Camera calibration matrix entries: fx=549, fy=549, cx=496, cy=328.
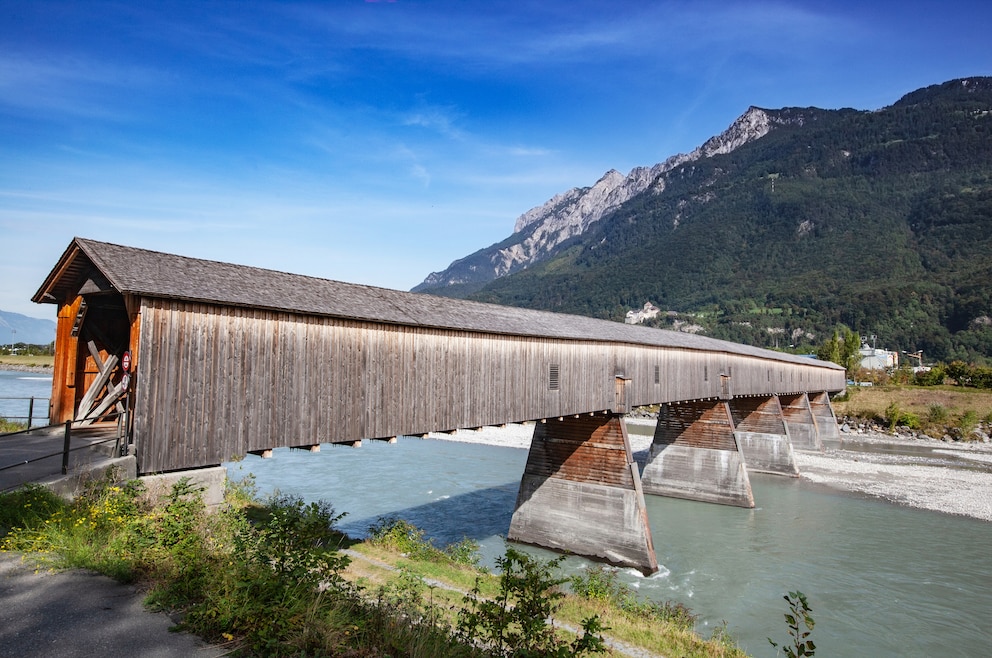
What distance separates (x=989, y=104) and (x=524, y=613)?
23426cm

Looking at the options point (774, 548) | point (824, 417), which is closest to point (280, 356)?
point (774, 548)

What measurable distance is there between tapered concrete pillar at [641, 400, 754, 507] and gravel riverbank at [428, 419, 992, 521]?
263 inches

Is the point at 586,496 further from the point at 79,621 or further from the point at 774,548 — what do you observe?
the point at 79,621

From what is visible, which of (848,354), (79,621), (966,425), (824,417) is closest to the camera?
(79,621)

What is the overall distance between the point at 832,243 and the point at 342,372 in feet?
481

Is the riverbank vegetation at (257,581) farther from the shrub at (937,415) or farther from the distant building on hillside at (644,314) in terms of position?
the distant building on hillside at (644,314)

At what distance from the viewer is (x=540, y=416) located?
623 inches

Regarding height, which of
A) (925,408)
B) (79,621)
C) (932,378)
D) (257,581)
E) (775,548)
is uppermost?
(932,378)

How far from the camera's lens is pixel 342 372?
1099 cm

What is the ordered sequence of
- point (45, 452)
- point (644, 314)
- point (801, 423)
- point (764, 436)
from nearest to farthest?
1. point (45, 452)
2. point (764, 436)
3. point (801, 423)
4. point (644, 314)

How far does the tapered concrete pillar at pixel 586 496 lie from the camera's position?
54.7 ft

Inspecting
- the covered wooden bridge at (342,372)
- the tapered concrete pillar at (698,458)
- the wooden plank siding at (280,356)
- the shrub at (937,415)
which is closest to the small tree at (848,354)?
the shrub at (937,415)

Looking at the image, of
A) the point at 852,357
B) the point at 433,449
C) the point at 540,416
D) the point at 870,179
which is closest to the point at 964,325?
the point at 852,357

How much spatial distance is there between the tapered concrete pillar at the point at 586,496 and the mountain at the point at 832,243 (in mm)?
91601
